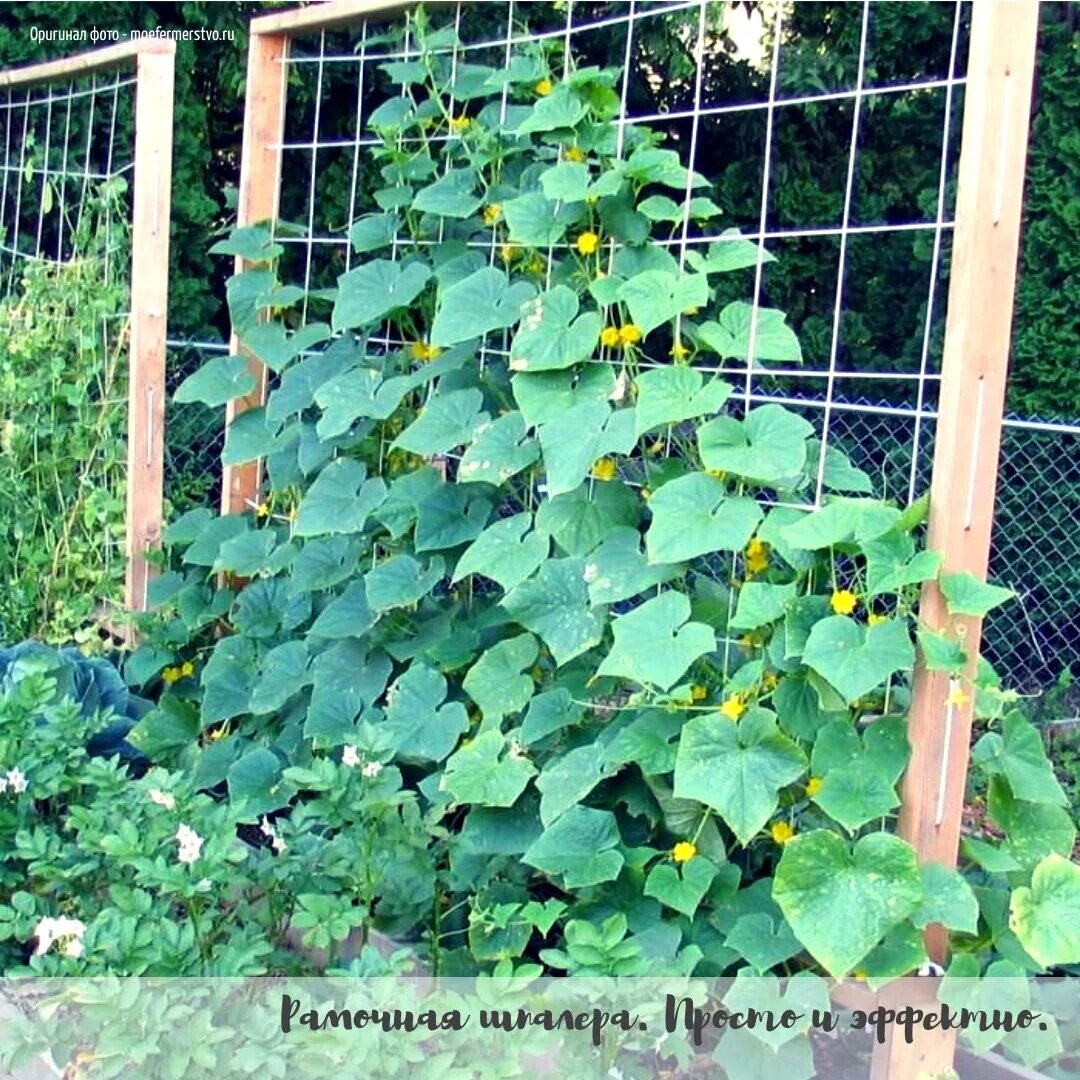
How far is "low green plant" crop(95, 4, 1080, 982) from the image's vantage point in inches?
75.5

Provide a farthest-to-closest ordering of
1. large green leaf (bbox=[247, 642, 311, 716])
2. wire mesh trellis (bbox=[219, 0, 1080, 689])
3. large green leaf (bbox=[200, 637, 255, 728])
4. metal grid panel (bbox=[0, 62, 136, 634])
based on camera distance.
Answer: wire mesh trellis (bbox=[219, 0, 1080, 689]), metal grid panel (bbox=[0, 62, 136, 634]), large green leaf (bbox=[200, 637, 255, 728]), large green leaf (bbox=[247, 642, 311, 716])

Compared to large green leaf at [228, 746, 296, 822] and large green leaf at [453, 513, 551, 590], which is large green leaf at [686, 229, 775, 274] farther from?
large green leaf at [228, 746, 296, 822]

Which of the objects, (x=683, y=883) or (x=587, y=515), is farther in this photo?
(x=587, y=515)

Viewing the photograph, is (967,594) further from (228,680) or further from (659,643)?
(228,680)

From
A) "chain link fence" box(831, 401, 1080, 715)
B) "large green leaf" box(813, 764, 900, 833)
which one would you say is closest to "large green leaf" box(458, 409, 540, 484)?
"large green leaf" box(813, 764, 900, 833)

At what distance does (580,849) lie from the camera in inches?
83.5

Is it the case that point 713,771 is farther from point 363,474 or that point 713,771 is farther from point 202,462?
point 202,462

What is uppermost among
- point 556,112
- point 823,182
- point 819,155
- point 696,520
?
point 819,155

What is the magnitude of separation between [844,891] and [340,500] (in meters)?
1.41

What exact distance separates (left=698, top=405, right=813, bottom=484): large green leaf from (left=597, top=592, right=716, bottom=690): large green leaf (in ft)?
0.72

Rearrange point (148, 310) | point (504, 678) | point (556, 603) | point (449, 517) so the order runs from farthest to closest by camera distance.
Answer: point (148, 310), point (449, 517), point (504, 678), point (556, 603)

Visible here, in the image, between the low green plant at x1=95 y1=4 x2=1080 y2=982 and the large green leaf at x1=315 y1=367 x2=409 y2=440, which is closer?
the low green plant at x1=95 y1=4 x2=1080 y2=982

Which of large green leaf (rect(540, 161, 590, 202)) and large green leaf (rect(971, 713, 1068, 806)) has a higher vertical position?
large green leaf (rect(540, 161, 590, 202))

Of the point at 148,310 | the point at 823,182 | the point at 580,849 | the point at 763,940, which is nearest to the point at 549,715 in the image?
the point at 580,849
